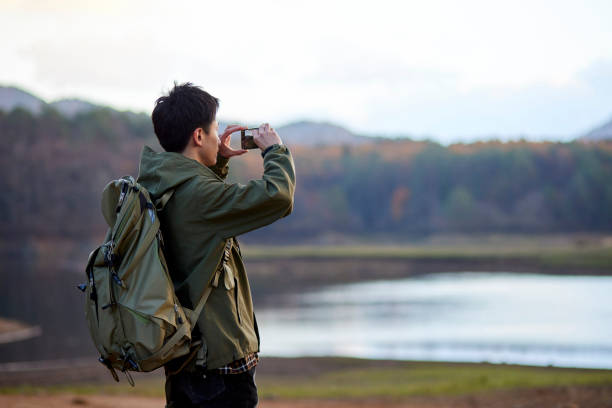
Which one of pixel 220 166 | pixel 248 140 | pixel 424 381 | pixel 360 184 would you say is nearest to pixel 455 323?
pixel 424 381

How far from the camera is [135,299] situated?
7.27 feet

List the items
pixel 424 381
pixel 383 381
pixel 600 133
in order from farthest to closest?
pixel 600 133, pixel 383 381, pixel 424 381

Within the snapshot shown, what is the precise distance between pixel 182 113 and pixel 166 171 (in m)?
0.21

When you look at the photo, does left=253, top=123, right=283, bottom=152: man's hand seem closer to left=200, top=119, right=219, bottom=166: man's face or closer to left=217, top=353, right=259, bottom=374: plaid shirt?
left=200, top=119, right=219, bottom=166: man's face

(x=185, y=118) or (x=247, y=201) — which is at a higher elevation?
(x=185, y=118)

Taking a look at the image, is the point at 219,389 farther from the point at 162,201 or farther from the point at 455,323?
the point at 455,323

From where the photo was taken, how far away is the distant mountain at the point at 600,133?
281 ft

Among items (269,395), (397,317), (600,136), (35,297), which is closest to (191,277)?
(269,395)

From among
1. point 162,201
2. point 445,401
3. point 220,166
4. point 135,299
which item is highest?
point 220,166

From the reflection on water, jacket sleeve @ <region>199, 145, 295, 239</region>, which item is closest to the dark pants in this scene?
jacket sleeve @ <region>199, 145, 295, 239</region>

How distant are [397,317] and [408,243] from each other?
168ft

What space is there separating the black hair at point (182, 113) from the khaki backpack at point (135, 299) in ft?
0.95

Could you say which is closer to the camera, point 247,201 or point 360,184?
point 247,201

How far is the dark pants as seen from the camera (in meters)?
2.35
